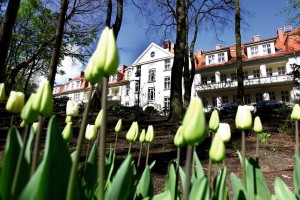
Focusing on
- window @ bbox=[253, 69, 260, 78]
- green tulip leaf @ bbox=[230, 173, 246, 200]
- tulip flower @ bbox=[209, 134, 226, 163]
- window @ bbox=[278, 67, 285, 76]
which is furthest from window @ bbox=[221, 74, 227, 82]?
tulip flower @ bbox=[209, 134, 226, 163]

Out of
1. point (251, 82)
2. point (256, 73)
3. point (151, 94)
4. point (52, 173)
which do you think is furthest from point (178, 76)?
point (151, 94)

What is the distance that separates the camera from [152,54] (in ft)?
132

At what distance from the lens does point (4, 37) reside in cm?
423

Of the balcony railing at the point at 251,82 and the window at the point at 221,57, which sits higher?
the window at the point at 221,57

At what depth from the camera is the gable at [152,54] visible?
3853 cm

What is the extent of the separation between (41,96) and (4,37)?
13.4 ft

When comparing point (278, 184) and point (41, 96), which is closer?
point (41, 96)

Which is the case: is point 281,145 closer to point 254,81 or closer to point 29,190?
point 29,190

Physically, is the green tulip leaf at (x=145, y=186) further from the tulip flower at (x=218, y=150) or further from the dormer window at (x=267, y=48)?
the dormer window at (x=267, y=48)

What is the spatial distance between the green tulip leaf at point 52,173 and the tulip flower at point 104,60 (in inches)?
7.9

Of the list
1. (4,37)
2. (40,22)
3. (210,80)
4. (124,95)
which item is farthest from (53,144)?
(124,95)

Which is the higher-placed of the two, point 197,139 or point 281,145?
point 197,139

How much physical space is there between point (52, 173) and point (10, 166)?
0.21 m

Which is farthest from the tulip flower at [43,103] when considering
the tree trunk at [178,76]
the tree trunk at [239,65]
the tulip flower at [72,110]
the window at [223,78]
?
the window at [223,78]
